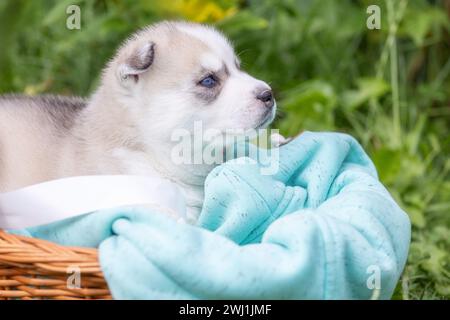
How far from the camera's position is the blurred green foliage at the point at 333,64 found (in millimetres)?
2906

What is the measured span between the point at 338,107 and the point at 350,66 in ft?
0.99

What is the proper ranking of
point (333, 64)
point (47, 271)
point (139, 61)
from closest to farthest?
point (47, 271) < point (139, 61) < point (333, 64)

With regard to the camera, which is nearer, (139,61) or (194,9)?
(139,61)

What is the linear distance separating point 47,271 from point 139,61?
530 mm

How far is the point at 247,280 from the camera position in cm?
146

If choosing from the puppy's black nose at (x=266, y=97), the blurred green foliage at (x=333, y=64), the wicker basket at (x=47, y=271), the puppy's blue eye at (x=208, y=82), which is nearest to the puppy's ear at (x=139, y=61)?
the puppy's blue eye at (x=208, y=82)

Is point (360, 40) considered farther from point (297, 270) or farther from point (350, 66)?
point (297, 270)

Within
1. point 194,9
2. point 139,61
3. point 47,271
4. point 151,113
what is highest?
point 194,9

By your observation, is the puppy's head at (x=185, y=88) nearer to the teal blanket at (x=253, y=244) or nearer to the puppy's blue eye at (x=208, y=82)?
the puppy's blue eye at (x=208, y=82)

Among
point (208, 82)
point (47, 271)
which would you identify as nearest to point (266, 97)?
point (208, 82)

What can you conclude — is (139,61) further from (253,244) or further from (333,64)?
(333,64)

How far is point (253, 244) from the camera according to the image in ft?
5.14

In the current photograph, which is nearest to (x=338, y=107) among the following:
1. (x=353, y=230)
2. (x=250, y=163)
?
(x=250, y=163)

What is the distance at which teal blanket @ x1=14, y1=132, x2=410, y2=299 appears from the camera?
4.82 ft
